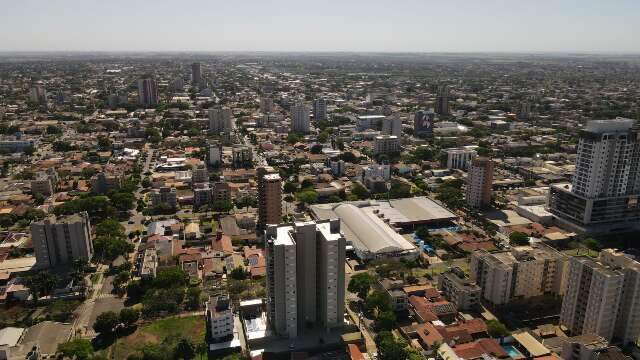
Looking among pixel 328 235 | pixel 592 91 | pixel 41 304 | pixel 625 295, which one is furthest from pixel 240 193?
pixel 592 91

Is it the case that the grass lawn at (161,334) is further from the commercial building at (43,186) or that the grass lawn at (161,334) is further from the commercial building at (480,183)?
the commercial building at (43,186)

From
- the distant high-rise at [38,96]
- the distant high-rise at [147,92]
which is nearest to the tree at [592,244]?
the distant high-rise at [147,92]

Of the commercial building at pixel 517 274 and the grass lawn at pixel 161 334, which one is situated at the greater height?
the commercial building at pixel 517 274

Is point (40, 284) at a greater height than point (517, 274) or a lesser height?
lesser

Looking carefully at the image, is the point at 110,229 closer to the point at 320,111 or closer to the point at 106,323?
the point at 106,323

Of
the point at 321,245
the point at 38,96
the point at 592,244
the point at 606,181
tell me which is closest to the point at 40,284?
the point at 321,245

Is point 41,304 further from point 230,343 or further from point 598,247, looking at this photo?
point 598,247
